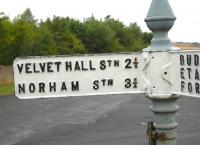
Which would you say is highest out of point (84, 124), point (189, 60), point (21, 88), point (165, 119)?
point (189, 60)

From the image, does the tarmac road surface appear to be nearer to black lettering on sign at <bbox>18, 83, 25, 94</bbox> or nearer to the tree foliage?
black lettering on sign at <bbox>18, 83, 25, 94</bbox>

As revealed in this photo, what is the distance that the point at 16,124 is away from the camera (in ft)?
61.2

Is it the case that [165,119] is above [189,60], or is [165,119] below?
below

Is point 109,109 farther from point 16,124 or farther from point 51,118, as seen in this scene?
point 16,124

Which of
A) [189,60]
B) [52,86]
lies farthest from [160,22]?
[52,86]

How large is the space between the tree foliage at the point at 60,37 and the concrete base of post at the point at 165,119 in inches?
1682

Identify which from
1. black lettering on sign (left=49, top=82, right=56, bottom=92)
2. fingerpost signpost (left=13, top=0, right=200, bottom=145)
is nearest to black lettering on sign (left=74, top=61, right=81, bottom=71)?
fingerpost signpost (left=13, top=0, right=200, bottom=145)

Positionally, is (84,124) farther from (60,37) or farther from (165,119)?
(60,37)

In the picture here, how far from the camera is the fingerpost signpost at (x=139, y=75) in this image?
221 centimetres

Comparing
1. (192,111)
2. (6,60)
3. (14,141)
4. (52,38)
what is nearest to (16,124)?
(14,141)

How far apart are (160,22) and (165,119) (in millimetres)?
409

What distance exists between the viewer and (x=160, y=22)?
220 cm

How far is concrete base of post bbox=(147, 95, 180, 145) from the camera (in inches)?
86.7

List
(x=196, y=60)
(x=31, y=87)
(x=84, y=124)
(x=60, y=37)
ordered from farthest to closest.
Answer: (x=60, y=37) < (x=84, y=124) < (x=31, y=87) < (x=196, y=60)
